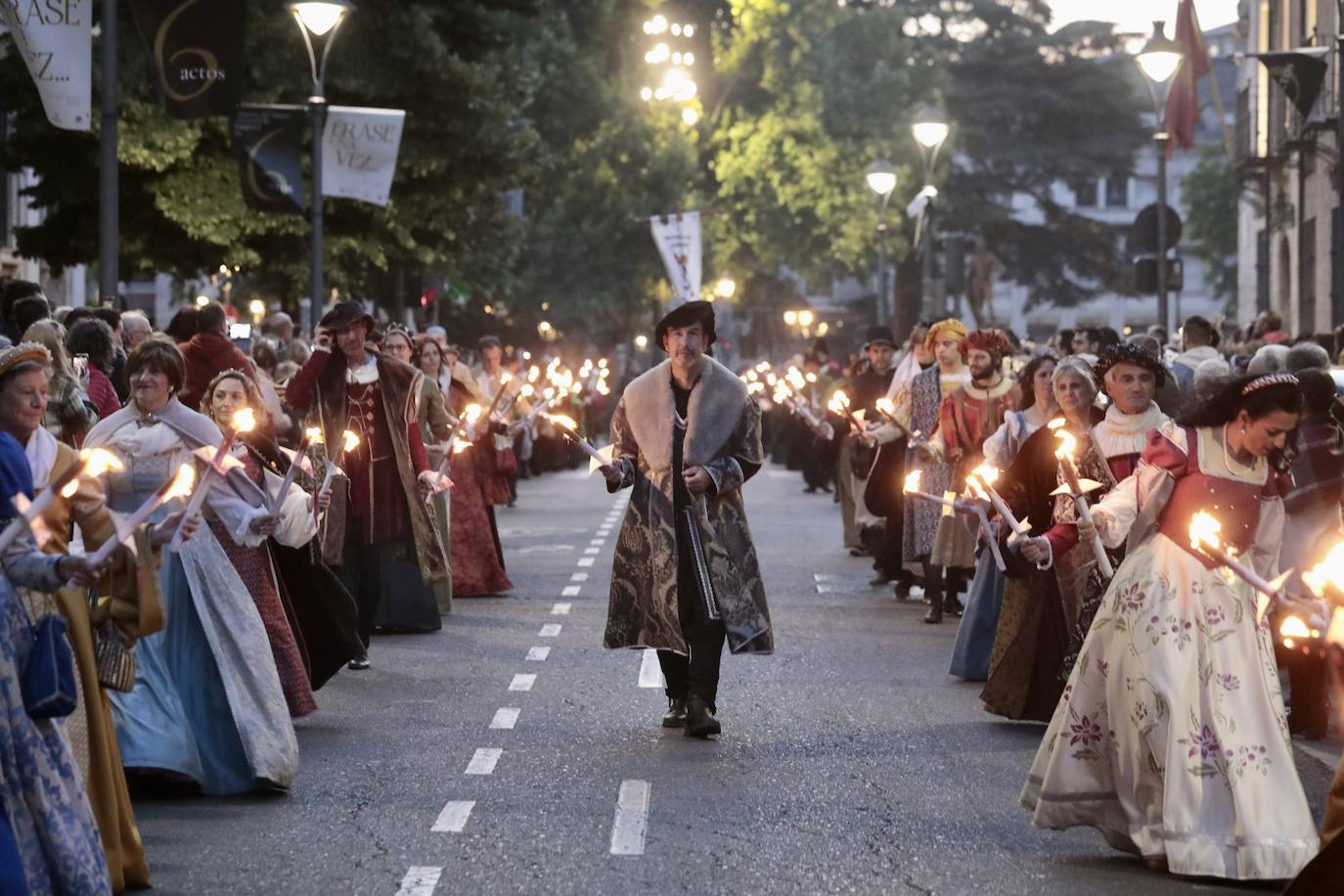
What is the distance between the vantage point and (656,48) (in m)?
57.0

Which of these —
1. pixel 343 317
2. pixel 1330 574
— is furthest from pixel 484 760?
pixel 1330 574

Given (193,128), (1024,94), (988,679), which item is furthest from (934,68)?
(988,679)

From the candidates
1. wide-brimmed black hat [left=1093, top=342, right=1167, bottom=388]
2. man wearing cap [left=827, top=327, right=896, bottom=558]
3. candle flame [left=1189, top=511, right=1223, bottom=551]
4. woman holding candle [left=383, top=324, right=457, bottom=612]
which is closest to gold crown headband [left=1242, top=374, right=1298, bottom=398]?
candle flame [left=1189, top=511, right=1223, bottom=551]

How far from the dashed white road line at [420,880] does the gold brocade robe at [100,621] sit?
80 cm

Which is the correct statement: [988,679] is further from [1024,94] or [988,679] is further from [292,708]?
[1024,94]

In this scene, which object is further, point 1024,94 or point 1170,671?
point 1024,94

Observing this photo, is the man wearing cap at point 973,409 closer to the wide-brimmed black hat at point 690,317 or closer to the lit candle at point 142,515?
the wide-brimmed black hat at point 690,317

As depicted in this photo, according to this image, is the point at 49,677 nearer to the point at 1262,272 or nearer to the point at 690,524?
the point at 690,524

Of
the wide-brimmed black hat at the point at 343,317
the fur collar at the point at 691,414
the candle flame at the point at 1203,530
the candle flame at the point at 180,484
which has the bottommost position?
the candle flame at the point at 1203,530

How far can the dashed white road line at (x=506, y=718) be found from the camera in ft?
36.5

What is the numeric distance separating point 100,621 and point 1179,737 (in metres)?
3.13

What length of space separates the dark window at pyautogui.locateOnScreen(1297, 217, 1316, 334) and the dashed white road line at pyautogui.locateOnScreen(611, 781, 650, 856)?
3068cm

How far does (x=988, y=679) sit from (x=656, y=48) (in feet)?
154

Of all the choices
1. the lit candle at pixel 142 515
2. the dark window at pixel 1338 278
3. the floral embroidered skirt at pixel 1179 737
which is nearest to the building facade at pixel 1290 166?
the dark window at pixel 1338 278
